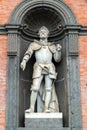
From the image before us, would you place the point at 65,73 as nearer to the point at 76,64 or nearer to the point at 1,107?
the point at 76,64

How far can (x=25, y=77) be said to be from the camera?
10.8 metres

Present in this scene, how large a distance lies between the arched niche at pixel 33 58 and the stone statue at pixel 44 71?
0.24 metres

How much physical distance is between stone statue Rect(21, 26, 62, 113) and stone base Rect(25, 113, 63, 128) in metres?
0.16

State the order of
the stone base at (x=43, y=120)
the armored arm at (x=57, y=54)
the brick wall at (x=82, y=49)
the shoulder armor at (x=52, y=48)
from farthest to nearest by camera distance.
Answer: the shoulder armor at (x=52, y=48) → the armored arm at (x=57, y=54) → the brick wall at (x=82, y=49) → the stone base at (x=43, y=120)

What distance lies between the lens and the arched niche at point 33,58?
10023 mm

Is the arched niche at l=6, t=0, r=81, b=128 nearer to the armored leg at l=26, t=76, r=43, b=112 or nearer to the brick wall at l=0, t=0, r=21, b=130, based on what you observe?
the brick wall at l=0, t=0, r=21, b=130

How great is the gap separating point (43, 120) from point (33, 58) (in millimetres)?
1961

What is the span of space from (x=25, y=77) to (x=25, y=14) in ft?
5.62

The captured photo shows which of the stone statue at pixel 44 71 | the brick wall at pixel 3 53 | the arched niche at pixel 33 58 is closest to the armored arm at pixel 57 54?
the stone statue at pixel 44 71

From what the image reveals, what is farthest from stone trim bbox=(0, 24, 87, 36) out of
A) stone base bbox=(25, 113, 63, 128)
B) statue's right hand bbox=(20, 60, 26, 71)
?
stone base bbox=(25, 113, 63, 128)

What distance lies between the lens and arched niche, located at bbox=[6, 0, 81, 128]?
10.0 meters

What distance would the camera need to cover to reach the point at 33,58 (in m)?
11.0

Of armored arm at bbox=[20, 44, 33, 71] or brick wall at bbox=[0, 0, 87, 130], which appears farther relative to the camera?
armored arm at bbox=[20, 44, 33, 71]

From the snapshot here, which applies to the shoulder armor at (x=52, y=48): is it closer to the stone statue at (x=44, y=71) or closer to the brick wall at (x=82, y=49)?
the stone statue at (x=44, y=71)
